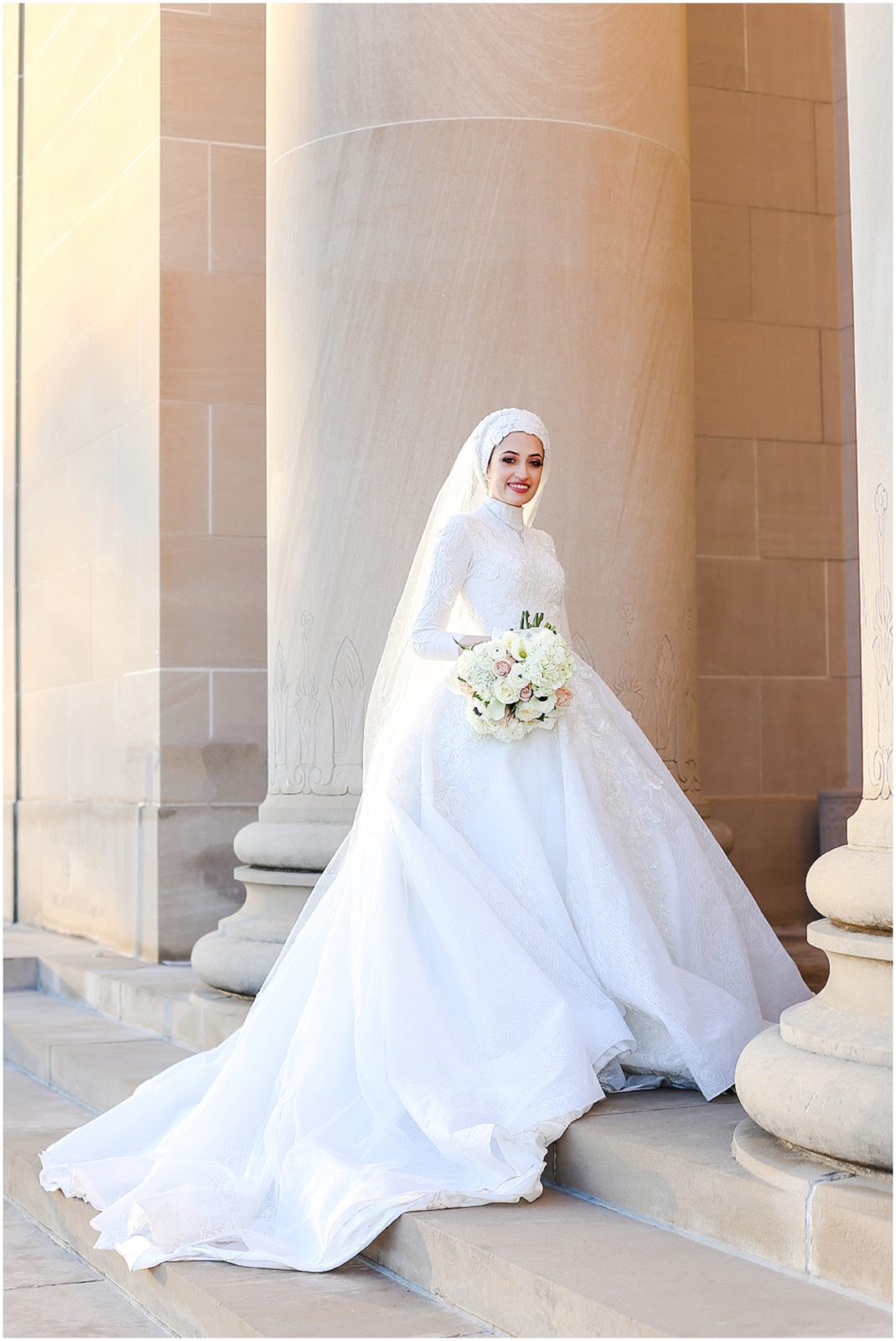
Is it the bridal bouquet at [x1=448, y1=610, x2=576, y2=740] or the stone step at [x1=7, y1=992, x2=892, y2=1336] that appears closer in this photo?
the stone step at [x1=7, y1=992, x2=892, y2=1336]

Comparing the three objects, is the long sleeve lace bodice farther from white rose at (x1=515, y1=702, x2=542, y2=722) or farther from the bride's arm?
white rose at (x1=515, y1=702, x2=542, y2=722)

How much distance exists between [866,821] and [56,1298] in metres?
2.72

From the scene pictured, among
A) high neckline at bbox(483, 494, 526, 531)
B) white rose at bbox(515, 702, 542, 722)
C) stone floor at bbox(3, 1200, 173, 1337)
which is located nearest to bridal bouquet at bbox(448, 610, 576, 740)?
white rose at bbox(515, 702, 542, 722)

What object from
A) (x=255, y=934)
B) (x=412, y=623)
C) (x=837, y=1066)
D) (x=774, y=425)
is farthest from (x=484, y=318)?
(x=837, y=1066)

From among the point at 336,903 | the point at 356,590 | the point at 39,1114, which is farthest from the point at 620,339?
the point at 39,1114

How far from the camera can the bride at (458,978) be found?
4.30m

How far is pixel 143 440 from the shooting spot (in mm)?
9656

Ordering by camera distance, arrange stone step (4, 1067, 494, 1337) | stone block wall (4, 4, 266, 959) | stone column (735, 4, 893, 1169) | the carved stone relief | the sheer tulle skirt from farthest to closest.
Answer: stone block wall (4, 4, 266, 959), the carved stone relief, the sheer tulle skirt, stone step (4, 1067, 494, 1337), stone column (735, 4, 893, 1169)

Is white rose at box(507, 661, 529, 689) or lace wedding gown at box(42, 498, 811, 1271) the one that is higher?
white rose at box(507, 661, 529, 689)

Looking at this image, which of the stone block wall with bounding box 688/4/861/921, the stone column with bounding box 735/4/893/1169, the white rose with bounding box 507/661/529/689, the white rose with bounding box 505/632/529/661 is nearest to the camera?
the stone column with bounding box 735/4/893/1169

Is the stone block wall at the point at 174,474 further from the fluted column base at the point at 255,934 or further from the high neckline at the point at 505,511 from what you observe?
the high neckline at the point at 505,511

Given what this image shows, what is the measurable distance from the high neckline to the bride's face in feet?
0.06

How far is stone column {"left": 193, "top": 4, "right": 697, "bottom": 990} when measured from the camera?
643 centimetres

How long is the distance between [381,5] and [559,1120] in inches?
181
